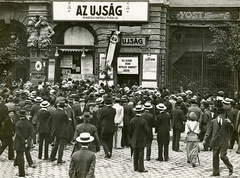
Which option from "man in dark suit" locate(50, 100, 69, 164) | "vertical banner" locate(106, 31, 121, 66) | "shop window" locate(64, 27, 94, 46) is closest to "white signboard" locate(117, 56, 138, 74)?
"vertical banner" locate(106, 31, 121, 66)

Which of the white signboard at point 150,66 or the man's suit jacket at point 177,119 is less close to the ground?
A: the white signboard at point 150,66

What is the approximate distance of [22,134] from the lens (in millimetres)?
12078

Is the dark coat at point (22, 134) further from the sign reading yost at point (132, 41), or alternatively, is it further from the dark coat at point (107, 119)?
the sign reading yost at point (132, 41)

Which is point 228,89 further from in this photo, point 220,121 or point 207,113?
point 220,121

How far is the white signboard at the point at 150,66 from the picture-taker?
29.7 meters

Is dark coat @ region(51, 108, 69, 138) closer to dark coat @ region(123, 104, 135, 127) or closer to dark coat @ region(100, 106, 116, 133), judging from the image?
dark coat @ region(100, 106, 116, 133)

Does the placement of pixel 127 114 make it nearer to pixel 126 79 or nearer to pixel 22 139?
pixel 22 139

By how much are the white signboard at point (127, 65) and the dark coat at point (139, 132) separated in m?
17.2

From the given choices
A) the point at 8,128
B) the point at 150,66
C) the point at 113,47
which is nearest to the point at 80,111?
the point at 8,128

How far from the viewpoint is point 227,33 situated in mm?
30281

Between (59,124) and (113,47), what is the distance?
15.6m

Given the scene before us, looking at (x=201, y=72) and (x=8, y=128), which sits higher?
(x=201, y=72)

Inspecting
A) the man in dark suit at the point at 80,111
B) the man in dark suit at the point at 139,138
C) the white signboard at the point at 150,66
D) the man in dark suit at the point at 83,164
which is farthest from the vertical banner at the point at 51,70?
the man in dark suit at the point at 83,164

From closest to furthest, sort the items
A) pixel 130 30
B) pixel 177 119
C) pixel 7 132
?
pixel 7 132 → pixel 177 119 → pixel 130 30
